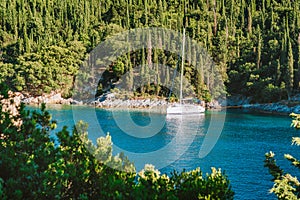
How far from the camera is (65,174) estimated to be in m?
7.07

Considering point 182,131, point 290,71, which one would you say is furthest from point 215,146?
point 290,71

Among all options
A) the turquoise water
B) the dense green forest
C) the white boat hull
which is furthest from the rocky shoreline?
the white boat hull

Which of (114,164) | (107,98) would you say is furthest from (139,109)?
(114,164)

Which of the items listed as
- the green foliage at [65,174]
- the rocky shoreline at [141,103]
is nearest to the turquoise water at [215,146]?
the rocky shoreline at [141,103]

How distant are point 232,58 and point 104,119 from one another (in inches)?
1245

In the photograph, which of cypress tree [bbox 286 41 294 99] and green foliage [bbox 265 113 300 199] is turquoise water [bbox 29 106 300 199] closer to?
cypress tree [bbox 286 41 294 99]

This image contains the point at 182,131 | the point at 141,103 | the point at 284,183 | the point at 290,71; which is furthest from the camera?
the point at 141,103

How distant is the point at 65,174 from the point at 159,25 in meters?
57.9

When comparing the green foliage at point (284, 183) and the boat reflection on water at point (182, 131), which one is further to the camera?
the boat reflection on water at point (182, 131)

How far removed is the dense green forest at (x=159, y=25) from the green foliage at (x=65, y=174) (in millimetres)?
45981

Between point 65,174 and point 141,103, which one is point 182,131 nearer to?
point 141,103

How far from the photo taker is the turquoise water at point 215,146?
2173cm

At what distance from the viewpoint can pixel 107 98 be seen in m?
57.4

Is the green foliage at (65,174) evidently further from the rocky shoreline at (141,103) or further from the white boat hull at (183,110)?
the rocky shoreline at (141,103)
